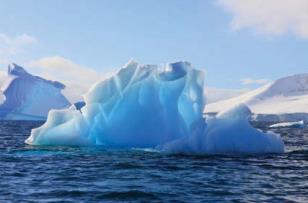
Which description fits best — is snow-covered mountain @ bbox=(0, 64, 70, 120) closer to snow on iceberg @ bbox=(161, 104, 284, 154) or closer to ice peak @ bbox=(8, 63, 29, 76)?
ice peak @ bbox=(8, 63, 29, 76)

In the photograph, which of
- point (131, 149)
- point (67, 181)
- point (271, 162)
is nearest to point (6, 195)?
point (67, 181)

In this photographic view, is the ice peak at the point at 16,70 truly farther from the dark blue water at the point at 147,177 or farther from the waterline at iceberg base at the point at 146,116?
the dark blue water at the point at 147,177

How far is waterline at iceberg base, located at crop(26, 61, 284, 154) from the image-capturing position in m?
29.8

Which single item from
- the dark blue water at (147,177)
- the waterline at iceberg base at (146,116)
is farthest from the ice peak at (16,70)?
the dark blue water at (147,177)

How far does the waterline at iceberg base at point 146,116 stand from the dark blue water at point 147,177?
2853 mm

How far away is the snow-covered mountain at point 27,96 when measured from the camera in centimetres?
11705

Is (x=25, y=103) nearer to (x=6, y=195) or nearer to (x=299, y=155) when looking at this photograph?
(x=299, y=155)

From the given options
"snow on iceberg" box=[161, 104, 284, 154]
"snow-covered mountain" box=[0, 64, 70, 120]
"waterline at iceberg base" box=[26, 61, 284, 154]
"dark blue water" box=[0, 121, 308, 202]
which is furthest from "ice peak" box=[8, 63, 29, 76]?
"snow on iceberg" box=[161, 104, 284, 154]

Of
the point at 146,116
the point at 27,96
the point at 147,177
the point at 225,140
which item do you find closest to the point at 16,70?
the point at 27,96

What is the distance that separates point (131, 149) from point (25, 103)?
97.7 m

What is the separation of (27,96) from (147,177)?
107 m

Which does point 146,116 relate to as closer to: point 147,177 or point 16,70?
point 147,177

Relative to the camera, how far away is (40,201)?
13906 millimetres

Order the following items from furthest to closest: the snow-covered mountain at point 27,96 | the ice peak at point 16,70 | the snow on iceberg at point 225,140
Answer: the snow-covered mountain at point 27,96
the ice peak at point 16,70
the snow on iceberg at point 225,140
